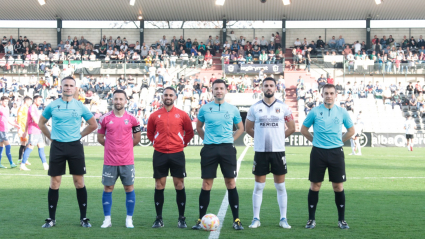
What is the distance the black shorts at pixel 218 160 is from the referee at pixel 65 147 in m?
1.69

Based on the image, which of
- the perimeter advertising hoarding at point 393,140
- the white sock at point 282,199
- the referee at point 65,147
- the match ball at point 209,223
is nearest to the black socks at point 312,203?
the white sock at point 282,199

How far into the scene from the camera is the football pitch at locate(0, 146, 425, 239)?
6.59m

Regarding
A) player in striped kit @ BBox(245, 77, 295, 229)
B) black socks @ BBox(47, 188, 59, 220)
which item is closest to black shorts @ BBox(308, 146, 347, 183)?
player in striped kit @ BBox(245, 77, 295, 229)

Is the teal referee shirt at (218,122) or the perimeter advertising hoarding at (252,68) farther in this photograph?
the perimeter advertising hoarding at (252,68)

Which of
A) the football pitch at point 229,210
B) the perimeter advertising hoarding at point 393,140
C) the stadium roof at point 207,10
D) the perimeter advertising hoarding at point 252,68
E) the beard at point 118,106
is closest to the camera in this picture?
the football pitch at point 229,210

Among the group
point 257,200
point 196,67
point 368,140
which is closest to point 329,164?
point 257,200

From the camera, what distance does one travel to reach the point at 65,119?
7.09 meters

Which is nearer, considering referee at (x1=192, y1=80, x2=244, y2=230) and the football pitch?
the football pitch

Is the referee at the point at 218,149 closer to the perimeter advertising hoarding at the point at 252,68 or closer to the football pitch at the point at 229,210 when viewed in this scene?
the football pitch at the point at 229,210

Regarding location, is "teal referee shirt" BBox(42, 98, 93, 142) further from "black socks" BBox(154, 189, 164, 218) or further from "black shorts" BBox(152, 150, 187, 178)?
"black socks" BBox(154, 189, 164, 218)

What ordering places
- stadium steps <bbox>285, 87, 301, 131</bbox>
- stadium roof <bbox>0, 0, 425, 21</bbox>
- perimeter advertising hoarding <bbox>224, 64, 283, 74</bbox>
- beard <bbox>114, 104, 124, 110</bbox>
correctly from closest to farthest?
beard <bbox>114, 104, 124, 110</bbox>, stadium steps <bbox>285, 87, 301, 131</bbox>, perimeter advertising hoarding <bbox>224, 64, 283, 74</bbox>, stadium roof <bbox>0, 0, 425, 21</bbox>

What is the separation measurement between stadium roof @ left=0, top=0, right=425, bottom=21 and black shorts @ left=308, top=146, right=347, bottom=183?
31537 mm

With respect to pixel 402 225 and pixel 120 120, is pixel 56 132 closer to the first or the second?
pixel 120 120

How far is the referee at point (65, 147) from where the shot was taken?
7.00m
